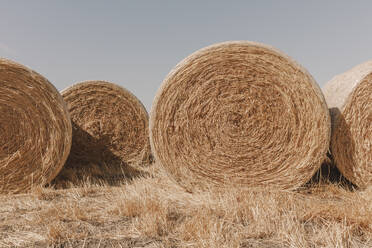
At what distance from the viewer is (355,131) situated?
355 cm

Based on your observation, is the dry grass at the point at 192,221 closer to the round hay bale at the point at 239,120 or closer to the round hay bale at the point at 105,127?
the round hay bale at the point at 239,120

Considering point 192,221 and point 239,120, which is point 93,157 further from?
point 192,221

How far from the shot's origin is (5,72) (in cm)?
382

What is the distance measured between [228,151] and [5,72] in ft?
9.63

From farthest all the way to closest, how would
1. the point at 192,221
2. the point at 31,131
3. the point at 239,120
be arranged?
the point at 31,131 < the point at 239,120 < the point at 192,221

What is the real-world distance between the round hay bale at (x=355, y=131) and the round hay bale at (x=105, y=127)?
3.28 m

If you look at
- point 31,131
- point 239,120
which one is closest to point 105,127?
point 31,131

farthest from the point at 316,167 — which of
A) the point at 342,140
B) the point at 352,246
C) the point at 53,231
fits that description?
the point at 53,231

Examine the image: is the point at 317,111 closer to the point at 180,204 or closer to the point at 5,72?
the point at 180,204

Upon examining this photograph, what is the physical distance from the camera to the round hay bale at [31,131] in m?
3.89

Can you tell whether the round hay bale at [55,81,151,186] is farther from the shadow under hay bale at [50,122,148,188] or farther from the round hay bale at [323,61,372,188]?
the round hay bale at [323,61,372,188]

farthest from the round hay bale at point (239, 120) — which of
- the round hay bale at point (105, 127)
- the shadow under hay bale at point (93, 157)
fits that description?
the round hay bale at point (105, 127)

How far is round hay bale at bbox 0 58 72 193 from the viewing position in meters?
3.89

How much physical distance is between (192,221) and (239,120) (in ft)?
5.00
